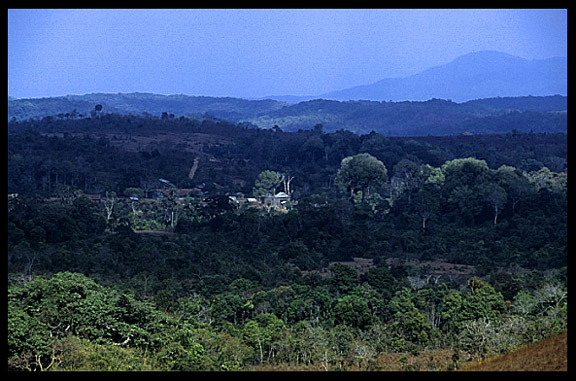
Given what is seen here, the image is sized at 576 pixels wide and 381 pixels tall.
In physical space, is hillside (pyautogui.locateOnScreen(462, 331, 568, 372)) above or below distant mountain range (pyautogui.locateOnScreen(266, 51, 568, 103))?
below

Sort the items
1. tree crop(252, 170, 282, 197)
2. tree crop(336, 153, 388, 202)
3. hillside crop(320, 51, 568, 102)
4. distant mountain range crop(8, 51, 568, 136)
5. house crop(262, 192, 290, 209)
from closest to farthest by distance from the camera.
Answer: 1. house crop(262, 192, 290, 209)
2. tree crop(336, 153, 388, 202)
3. tree crop(252, 170, 282, 197)
4. distant mountain range crop(8, 51, 568, 136)
5. hillside crop(320, 51, 568, 102)

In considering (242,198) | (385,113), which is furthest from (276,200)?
(385,113)

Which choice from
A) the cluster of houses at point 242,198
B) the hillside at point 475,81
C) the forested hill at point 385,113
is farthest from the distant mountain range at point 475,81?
the cluster of houses at point 242,198

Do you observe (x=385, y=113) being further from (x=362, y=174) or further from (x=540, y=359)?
(x=540, y=359)

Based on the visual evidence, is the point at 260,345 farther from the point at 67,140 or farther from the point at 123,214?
the point at 67,140

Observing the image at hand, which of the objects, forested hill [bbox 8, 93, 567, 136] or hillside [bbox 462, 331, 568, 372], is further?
forested hill [bbox 8, 93, 567, 136]

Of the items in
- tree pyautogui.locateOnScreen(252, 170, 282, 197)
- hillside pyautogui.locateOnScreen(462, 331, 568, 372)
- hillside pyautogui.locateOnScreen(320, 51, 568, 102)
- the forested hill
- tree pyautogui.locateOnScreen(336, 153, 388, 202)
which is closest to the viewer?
hillside pyautogui.locateOnScreen(462, 331, 568, 372)

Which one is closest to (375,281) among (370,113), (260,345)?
(260,345)

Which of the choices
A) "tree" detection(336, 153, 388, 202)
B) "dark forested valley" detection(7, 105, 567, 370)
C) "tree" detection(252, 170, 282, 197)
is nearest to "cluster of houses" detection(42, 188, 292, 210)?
"dark forested valley" detection(7, 105, 567, 370)

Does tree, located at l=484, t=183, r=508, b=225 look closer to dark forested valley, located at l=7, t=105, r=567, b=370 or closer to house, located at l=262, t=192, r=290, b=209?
dark forested valley, located at l=7, t=105, r=567, b=370
